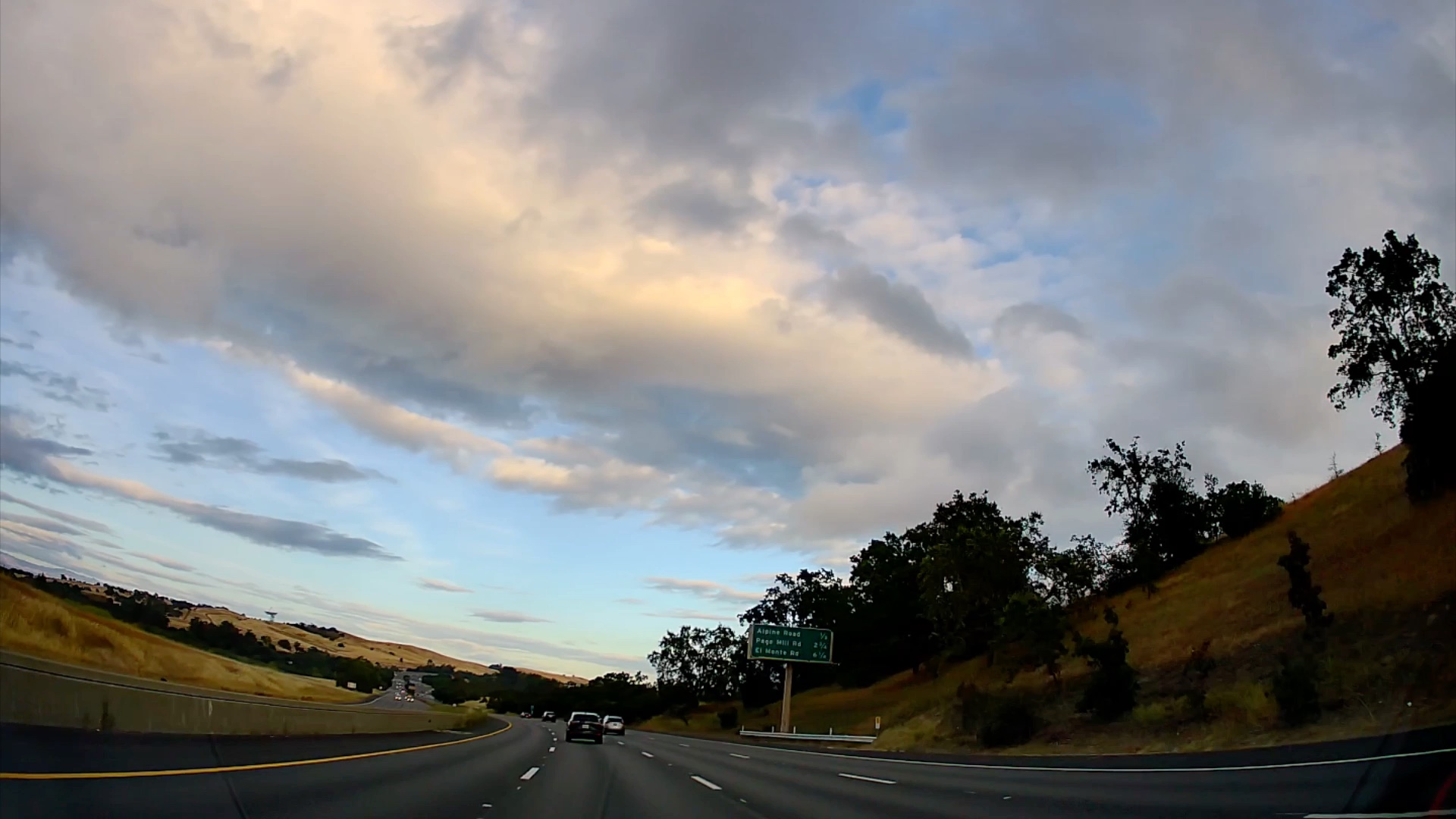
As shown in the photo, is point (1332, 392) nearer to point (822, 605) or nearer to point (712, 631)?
point (822, 605)

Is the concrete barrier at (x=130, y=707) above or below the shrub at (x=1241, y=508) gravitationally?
below

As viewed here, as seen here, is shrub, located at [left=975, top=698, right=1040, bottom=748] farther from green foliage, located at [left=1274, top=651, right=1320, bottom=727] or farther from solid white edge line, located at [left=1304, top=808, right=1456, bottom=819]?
solid white edge line, located at [left=1304, top=808, right=1456, bottom=819]

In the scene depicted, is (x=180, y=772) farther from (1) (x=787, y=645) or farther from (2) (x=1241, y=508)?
(2) (x=1241, y=508)

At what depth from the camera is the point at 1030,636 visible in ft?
152

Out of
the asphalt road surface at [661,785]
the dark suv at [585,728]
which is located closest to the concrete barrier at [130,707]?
the asphalt road surface at [661,785]

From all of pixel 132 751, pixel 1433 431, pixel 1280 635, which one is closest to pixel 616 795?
pixel 132 751

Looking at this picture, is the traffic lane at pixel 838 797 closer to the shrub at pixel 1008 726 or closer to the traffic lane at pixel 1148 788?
the traffic lane at pixel 1148 788

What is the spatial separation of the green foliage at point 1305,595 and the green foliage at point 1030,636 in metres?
10.7

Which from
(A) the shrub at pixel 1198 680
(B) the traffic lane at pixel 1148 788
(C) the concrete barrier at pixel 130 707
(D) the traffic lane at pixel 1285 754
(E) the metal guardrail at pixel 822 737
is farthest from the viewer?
(E) the metal guardrail at pixel 822 737

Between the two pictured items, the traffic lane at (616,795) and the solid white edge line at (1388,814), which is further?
the traffic lane at (616,795)

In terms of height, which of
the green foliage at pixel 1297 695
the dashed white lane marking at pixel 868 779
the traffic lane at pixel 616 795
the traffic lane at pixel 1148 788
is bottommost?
the traffic lane at pixel 616 795

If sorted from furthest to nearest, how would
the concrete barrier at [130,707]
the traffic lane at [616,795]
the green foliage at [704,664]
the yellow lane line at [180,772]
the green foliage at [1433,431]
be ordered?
1. the green foliage at [704,664]
2. the green foliage at [1433,431]
3. the traffic lane at [616,795]
4. the concrete barrier at [130,707]
5. the yellow lane line at [180,772]

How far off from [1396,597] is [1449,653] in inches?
423

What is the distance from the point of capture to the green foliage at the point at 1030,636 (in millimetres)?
45281
